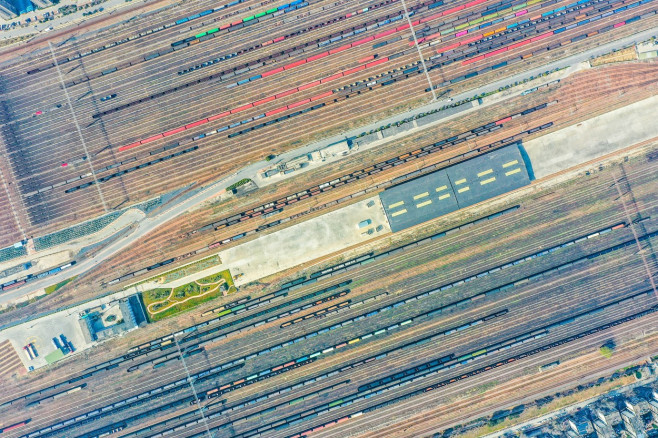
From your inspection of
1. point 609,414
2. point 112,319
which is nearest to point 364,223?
point 112,319

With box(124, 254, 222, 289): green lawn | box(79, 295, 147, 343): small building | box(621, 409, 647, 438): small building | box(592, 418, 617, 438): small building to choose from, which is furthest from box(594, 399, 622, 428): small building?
box(79, 295, 147, 343): small building

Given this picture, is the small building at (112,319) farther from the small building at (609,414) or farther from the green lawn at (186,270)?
the small building at (609,414)

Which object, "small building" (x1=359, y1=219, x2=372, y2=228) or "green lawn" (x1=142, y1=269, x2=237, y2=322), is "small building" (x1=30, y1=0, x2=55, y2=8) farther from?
"small building" (x1=359, y1=219, x2=372, y2=228)

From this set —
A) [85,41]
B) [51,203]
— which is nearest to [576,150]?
[85,41]

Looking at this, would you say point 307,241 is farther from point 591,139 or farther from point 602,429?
point 602,429

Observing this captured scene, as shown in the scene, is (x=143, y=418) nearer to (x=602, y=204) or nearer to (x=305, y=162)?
(x=305, y=162)

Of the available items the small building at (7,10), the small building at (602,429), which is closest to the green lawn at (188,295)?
the small building at (7,10)
